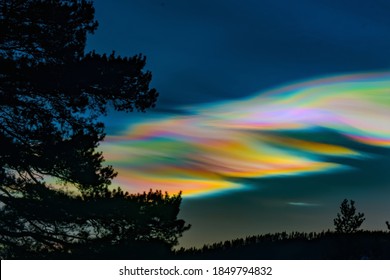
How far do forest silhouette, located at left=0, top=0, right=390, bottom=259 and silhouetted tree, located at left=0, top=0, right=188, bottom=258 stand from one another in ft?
0.09

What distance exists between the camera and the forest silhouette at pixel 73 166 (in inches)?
606

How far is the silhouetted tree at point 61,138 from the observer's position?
15.4 m

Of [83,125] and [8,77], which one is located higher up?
[8,77]

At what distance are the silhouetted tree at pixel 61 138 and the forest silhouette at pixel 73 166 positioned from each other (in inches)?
1.1

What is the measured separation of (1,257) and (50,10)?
6.92 metres

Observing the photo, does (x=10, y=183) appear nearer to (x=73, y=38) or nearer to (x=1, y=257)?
(x=1, y=257)

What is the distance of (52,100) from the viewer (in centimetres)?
1576

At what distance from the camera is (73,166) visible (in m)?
15.9

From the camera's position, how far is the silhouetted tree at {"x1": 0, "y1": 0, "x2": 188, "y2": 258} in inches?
607

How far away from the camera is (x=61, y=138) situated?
51.7 feet

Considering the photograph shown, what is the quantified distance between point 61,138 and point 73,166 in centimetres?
87

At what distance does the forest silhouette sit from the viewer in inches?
606
